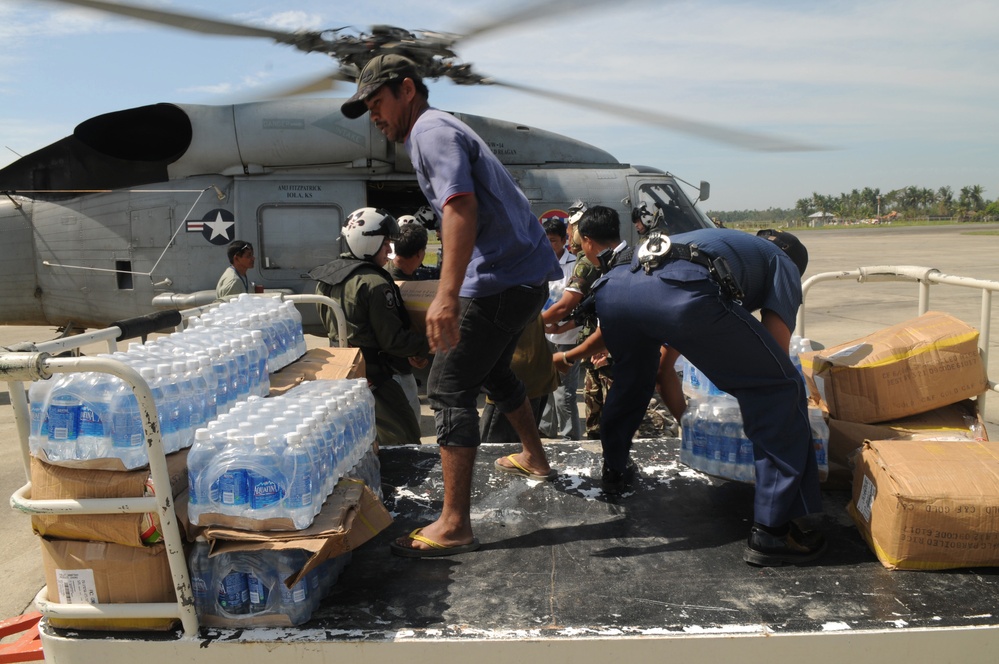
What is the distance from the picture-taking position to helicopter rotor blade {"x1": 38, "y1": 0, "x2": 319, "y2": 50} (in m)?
5.01

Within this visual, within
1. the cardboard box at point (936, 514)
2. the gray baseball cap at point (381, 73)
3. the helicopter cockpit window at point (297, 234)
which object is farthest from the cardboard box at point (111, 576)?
the helicopter cockpit window at point (297, 234)

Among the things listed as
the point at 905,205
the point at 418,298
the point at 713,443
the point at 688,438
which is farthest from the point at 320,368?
the point at 905,205

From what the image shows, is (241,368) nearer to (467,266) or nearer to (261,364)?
(261,364)

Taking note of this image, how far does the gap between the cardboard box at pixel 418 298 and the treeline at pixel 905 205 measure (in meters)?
106

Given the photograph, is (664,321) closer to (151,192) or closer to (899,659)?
(899,659)

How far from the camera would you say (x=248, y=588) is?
8.05 ft

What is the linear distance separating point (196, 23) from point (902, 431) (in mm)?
5460

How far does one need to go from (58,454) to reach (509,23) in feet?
14.6

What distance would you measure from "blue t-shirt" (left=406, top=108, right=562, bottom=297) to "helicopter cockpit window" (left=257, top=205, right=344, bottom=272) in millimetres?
6323

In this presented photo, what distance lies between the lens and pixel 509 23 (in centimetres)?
557

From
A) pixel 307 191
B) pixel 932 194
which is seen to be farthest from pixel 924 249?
pixel 932 194

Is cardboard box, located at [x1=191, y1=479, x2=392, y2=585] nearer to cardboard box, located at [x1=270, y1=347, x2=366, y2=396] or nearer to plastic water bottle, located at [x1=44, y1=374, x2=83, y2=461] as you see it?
plastic water bottle, located at [x1=44, y1=374, x2=83, y2=461]

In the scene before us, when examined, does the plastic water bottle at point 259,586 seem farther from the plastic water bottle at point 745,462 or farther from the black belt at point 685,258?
the plastic water bottle at point 745,462

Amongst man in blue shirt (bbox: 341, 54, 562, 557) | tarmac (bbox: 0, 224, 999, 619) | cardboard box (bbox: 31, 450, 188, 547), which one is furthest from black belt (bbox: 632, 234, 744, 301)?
tarmac (bbox: 0, 224, 999, 619)
